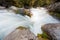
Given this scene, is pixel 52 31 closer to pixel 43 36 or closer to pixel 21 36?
pixel 43 36

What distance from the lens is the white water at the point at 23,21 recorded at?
7.30 metres

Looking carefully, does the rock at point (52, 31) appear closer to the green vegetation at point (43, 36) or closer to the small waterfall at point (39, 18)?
the green vegetation at point (43, 36)

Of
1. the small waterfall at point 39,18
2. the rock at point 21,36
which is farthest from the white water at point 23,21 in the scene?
the rock at point 21,36

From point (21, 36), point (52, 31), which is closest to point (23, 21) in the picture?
point (52, 31)

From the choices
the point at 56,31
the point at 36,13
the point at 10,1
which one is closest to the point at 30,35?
the point at 56,31

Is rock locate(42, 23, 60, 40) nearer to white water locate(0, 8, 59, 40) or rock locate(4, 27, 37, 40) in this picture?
white water locate(0, 8, 59, 40)

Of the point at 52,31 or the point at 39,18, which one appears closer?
the point at 52,31

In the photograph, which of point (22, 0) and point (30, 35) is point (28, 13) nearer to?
point (22, 0)

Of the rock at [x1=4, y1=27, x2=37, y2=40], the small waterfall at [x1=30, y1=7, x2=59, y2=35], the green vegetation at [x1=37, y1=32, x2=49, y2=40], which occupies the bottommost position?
the small waterfall at [x1=30, y1=7, x2=59, y2=35]

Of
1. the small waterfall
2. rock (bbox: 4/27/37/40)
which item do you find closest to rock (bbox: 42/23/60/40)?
the small waterfall

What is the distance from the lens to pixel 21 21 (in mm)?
8172

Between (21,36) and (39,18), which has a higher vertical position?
(21,36)

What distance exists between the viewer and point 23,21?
8.12 m

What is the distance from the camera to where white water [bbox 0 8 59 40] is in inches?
287
